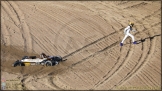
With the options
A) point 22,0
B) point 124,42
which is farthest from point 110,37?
point 22,0

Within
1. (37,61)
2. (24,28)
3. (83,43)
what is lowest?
(37,61)

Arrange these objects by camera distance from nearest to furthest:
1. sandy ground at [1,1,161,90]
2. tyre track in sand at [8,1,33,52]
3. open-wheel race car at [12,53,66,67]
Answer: sandy ground at [1,1,161,90] → open-wheel race car at [12,53,66,67] → tyre track in sand at [8,1,33,52]

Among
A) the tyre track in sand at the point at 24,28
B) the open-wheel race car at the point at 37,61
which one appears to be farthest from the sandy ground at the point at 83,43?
the open-wheel race car at the point at 37,61

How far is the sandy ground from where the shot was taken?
12500 millimetres

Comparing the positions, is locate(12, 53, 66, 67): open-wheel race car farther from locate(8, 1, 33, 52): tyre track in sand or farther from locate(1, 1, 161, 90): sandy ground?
locate(8, 1, 33, 52): tyre track in sand

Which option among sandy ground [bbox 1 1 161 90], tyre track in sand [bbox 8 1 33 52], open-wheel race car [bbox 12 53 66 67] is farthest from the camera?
tyre track in sand [bbox 8 1 33 52]

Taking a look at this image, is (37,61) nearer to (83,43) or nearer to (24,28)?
(83,43)

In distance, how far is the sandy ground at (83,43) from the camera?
492 inches

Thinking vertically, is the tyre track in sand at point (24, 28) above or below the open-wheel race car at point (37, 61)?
above

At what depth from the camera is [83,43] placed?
575 inches

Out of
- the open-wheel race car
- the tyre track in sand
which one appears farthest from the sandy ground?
the open-wheel race car

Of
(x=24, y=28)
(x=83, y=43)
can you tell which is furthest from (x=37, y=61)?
(x=24, y=28)

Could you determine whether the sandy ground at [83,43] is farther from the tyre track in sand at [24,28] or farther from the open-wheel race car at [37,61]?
the open-wheel race car at [37,61]

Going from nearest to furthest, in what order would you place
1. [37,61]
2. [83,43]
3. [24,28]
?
1. [37,61]
2. [83,43]
3. [24,28]
